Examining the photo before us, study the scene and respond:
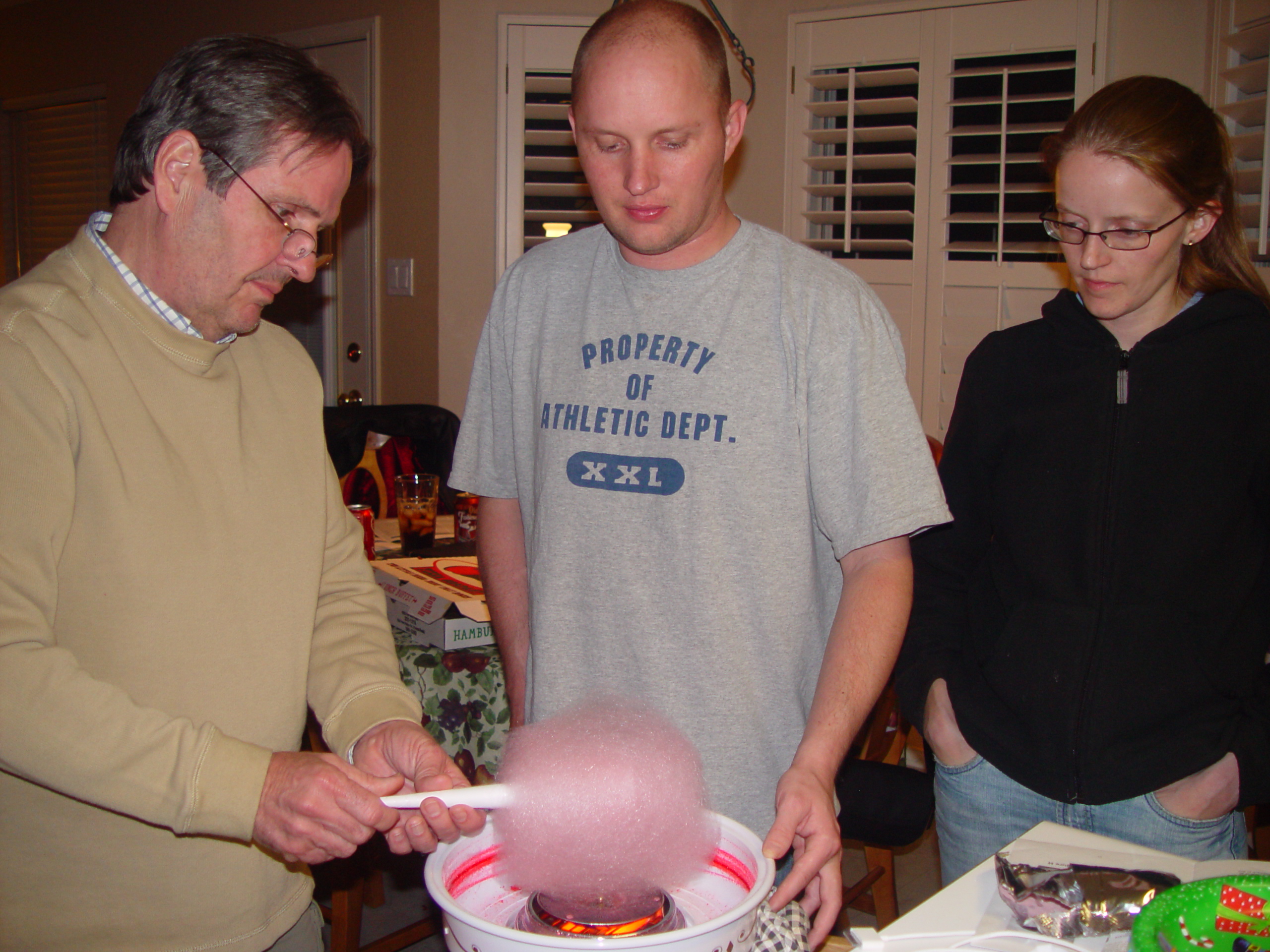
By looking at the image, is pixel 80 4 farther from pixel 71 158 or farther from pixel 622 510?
pixel 622 510

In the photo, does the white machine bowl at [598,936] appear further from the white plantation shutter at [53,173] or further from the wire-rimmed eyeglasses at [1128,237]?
the white plantation shutter at [53,173]

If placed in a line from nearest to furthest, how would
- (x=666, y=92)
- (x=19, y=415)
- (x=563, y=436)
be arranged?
(x=19, y=415)
(x=666, y=92)
(x=563, y=436)

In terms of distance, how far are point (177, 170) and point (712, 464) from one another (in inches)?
27.7

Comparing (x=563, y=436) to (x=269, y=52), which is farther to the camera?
(x=563, y=436)

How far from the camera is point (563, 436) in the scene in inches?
54.3

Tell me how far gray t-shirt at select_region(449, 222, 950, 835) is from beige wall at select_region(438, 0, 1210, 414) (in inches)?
109

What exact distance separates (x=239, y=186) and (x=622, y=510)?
59 cm

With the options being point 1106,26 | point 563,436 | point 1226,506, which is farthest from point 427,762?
point 1106,26

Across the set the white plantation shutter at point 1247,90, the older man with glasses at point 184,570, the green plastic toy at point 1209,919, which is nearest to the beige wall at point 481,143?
the white plantation shutter at point 1247,90

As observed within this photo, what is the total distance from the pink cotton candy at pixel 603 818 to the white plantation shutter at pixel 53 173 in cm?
608

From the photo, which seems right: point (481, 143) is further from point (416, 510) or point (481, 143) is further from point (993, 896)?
point (993, 896)

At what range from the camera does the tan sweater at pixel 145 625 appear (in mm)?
932

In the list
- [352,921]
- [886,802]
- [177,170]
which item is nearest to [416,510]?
[352,921]

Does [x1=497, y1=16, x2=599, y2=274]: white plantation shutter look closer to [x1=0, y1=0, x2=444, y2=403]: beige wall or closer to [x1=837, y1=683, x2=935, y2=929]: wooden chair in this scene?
[x1=0, y1=0, x2=444, y2=403]: beige wall
